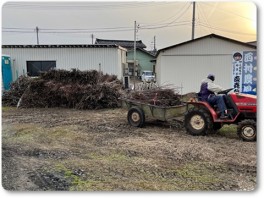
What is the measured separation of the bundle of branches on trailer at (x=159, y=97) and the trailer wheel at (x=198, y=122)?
891 millimetres

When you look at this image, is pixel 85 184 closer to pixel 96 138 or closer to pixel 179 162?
pixel 179 162

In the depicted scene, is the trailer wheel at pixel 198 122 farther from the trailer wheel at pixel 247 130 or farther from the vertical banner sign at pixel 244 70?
the vertical banner sign at pixel 244 70

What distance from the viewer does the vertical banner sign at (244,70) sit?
23.7ft

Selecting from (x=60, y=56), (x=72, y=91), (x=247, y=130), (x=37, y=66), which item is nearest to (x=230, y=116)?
(x=247, y=130)

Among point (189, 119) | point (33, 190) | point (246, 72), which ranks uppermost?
point (246, 72)

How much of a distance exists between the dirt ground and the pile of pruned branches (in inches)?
115

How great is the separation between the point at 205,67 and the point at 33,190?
10.4 m

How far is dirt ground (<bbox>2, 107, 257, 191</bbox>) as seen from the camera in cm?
335

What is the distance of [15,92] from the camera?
10.7 meters

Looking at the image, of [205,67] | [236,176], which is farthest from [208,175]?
[205,67]

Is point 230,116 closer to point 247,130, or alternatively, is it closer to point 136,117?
point 247,130

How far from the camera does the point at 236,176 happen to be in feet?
11.6

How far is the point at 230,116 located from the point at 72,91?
19.7 ft

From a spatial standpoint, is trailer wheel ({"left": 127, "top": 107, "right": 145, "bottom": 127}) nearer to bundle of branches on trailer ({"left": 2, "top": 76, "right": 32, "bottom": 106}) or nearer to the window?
bundle of branches on trailer ({"left": 2, "top": 76, "right": 32, "bottom": 106})
